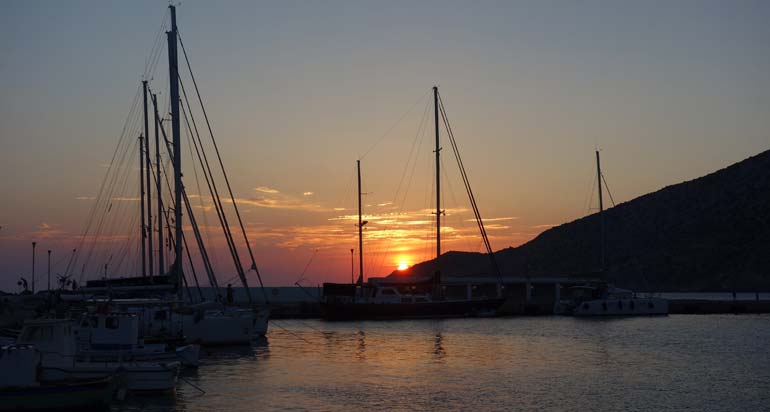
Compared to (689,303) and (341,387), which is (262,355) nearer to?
(341,387)

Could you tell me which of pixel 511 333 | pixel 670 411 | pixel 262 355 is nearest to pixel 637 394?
pixel 670 411

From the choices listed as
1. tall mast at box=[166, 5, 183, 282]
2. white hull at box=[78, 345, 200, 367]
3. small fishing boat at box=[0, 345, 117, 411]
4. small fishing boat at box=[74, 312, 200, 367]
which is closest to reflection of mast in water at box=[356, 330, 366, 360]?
tall mast at box=[166, 5, 183, 282]

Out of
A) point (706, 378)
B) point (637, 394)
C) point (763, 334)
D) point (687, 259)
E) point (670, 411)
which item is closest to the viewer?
point (670, 411)

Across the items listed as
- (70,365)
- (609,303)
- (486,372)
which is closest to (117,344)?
(70,365)

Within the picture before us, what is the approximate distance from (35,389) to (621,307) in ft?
253

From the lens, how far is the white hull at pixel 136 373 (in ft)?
108

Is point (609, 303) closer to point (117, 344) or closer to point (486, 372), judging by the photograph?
point (486, 372)

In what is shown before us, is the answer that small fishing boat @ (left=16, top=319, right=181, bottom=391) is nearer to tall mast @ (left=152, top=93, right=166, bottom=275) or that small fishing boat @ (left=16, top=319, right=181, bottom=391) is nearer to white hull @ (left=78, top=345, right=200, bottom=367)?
white hull @ (left=78, top=345, right=200, bottom=367)

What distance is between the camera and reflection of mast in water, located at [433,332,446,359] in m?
53.0

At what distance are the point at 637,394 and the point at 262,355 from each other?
2377 centimetres

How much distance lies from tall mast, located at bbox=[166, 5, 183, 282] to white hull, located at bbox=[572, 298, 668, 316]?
5685 centimetres

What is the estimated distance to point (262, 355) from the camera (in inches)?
2074

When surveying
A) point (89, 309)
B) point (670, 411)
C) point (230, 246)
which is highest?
point (230, 246)

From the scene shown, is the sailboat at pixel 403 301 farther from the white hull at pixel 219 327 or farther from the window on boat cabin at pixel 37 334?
the window on boat cabin at pixel 37 334
